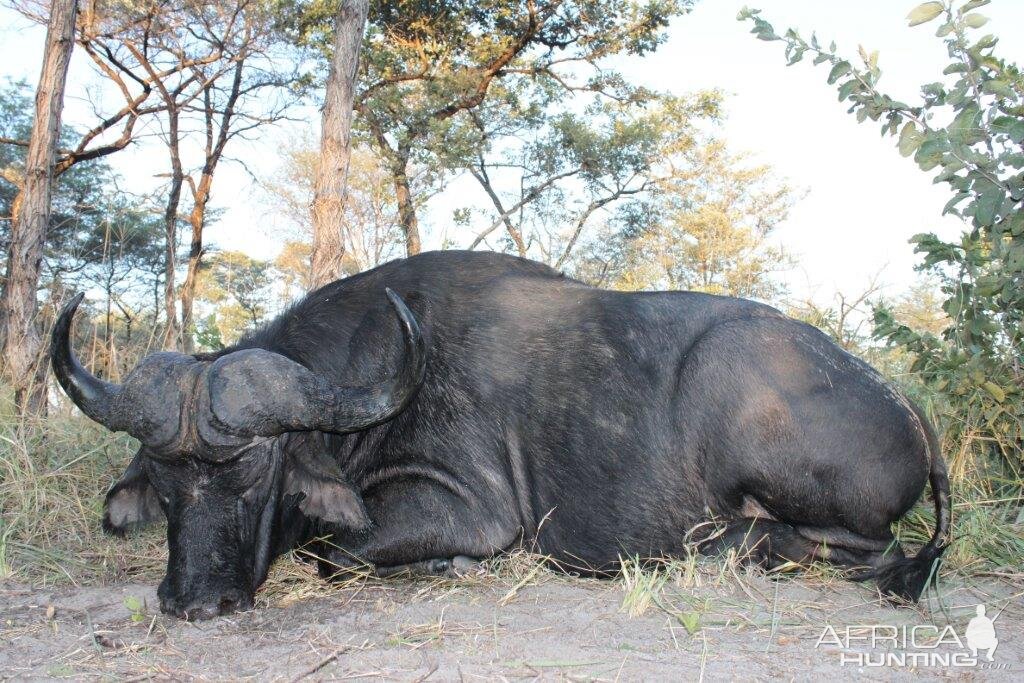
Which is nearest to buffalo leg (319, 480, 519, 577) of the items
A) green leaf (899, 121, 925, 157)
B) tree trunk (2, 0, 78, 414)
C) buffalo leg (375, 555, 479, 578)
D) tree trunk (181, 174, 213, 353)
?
buffalo leg (375, 555, 479, 578)

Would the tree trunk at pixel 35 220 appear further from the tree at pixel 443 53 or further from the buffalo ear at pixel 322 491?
the tree at pixel 443 53

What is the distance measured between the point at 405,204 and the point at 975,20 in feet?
64.2

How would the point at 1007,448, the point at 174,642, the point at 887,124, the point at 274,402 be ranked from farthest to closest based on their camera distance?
the point at 1007,448
the point at 887,124
the point at 274,402
the point at 174,642

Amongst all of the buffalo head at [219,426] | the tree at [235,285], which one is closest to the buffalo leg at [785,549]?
the buffalo head at [219,426]

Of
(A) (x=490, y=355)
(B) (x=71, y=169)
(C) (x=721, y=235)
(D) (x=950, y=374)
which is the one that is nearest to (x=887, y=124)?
(D) (x=950, y=374)

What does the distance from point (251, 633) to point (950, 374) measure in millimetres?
4226

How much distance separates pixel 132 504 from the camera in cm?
418

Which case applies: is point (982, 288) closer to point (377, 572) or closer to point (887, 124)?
point (887, 124)

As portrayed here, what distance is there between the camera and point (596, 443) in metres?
4.31

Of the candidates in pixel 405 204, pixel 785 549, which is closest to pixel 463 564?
pixel 785 549

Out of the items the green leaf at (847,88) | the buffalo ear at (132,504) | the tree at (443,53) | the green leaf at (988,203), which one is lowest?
the buffalo ear at (132,504)

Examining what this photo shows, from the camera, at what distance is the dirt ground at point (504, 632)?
2.89m

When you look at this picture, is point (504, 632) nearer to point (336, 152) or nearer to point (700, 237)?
point (336, 152)

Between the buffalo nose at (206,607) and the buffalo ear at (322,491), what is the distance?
0.53 meters
